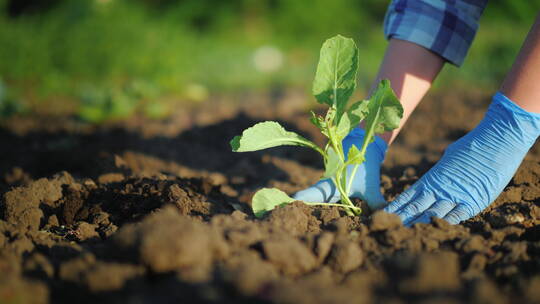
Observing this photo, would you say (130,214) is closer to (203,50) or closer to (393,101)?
(393,101)

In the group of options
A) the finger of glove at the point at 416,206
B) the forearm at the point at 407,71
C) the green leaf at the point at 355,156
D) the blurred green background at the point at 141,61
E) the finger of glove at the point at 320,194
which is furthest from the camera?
the blurred green background at the point at 141,61

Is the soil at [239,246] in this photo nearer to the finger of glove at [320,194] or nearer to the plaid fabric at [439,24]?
the finger of glove at [320,194]

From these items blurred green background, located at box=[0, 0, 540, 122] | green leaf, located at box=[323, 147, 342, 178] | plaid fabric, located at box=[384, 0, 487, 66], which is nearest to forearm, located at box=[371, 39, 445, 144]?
plaid fabric, located at box=[384, 0, 487, 66]

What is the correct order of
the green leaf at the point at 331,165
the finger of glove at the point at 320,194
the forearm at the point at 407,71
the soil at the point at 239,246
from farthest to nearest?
1. the forearm at the point at 407,71
2. the finger of glove at the point at 320,194
3. the green leaf at the point at 331,165
4. the soil at the point at 239,246

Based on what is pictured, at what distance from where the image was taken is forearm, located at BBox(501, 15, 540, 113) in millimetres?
1383

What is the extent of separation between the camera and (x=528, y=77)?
1393 mm

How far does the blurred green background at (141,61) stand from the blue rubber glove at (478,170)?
8.87ft

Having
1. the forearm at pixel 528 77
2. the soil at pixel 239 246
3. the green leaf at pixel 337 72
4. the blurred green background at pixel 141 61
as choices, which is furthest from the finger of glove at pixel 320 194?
the blurred green background at pixel 141 61

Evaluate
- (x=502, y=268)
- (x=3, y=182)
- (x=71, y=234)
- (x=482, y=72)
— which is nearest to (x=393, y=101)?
(x=502, y=268)

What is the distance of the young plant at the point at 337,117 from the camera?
130 cm

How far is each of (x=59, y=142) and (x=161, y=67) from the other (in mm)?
2053

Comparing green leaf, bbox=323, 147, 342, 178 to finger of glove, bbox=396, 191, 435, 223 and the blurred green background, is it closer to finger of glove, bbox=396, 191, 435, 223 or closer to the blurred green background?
finger of glove, bbox=396, 191, 435, 223

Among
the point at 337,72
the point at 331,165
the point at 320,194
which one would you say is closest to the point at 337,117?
the point at 337,72

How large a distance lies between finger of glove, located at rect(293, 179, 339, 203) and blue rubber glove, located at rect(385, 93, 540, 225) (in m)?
0.25
